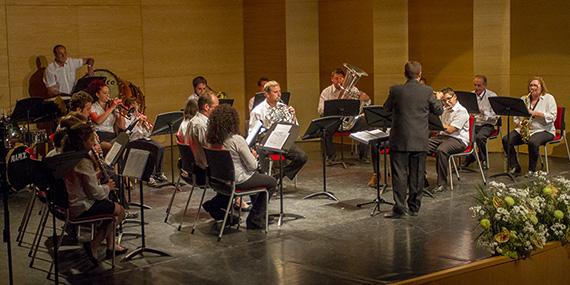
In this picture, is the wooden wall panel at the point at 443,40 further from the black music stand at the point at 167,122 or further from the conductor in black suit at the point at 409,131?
the black music stand at the point at 167,122

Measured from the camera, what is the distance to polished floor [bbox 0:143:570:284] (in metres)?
7.02

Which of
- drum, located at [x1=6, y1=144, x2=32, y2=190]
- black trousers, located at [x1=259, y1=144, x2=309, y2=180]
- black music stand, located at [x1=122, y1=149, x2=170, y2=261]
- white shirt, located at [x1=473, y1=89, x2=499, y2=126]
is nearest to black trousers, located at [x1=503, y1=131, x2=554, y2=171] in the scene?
white shirt, located at [x1=473, y1=89, x2=499, y2=126]

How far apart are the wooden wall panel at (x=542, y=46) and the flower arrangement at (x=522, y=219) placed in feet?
18.9

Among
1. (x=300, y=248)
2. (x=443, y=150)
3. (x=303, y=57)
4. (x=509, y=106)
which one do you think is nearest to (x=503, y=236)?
(x=300, y=248)

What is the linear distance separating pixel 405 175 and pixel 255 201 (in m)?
1.56

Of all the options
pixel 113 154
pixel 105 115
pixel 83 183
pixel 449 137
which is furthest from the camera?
pixel 449 137

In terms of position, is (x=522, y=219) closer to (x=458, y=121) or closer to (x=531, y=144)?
(x=458, y=121)

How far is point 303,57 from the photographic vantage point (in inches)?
554

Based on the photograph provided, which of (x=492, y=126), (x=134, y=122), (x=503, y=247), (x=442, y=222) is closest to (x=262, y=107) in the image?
(x=134, y=122)

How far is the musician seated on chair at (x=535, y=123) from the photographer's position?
35.4 feet

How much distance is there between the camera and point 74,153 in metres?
6.55

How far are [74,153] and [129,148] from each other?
3.09 feet

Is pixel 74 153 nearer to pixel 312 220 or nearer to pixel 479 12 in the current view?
pixel 312 220

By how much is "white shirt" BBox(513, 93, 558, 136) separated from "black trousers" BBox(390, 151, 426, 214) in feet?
8.30
